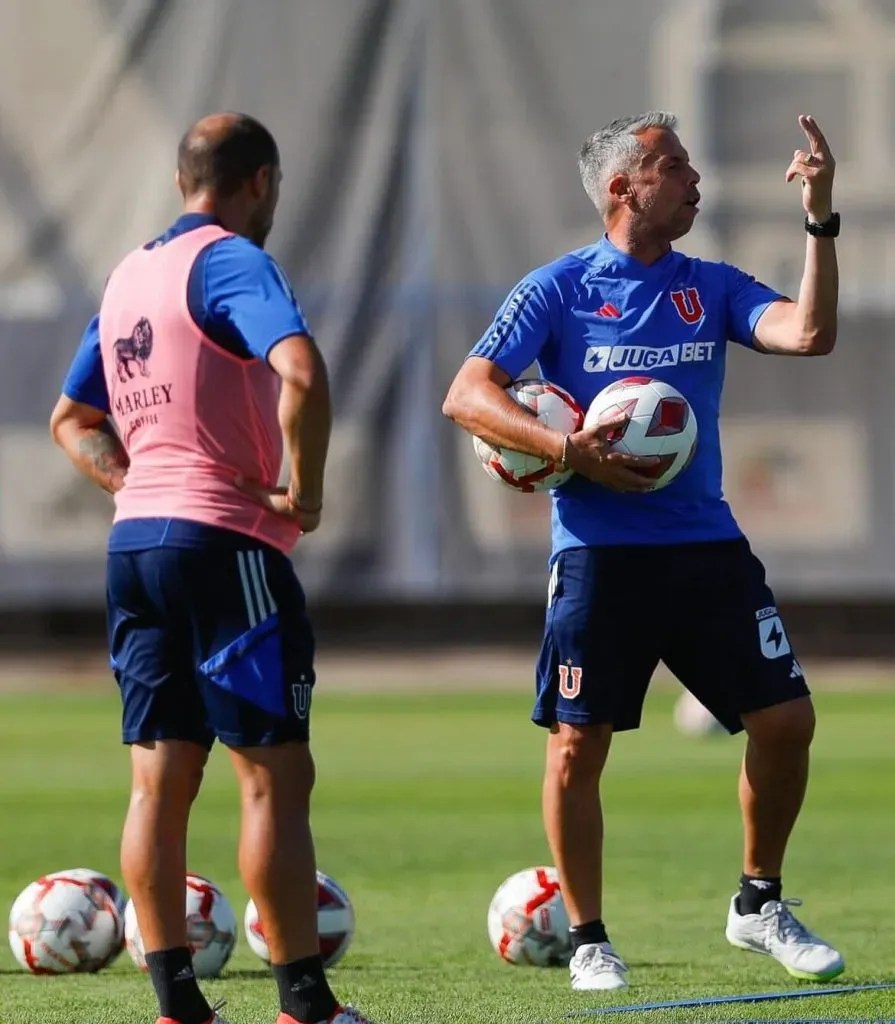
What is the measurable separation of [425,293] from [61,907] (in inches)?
616

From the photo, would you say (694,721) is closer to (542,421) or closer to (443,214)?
(443,214)

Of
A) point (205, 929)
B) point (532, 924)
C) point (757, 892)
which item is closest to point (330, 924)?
point (205, 929)

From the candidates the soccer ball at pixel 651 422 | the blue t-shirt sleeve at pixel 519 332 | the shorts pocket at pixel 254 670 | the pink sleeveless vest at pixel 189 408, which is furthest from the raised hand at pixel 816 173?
the shorts pocket at pixel 254 670

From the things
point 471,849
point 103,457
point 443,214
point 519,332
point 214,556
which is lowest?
point 471,849

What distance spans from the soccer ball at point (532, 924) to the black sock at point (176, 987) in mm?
1542

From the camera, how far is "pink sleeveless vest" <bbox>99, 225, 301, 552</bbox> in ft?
16.0

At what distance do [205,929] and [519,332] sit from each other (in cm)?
194

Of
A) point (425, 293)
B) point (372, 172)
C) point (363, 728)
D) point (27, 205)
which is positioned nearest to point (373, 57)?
point (372, 172)

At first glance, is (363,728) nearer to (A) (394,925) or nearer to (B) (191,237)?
(A) (394,925)

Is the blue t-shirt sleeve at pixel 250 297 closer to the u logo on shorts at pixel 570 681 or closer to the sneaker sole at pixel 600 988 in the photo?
the u logo on shorts at pixel 570 681

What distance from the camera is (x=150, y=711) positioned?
4.99 metres

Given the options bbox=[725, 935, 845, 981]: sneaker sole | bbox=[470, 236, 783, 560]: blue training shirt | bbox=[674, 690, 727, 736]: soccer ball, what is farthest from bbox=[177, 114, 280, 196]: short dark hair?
bbox=[674, 690, 727, 736]: soccer ball

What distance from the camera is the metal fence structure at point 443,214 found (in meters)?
21.4

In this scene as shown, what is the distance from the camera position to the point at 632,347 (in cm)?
595
